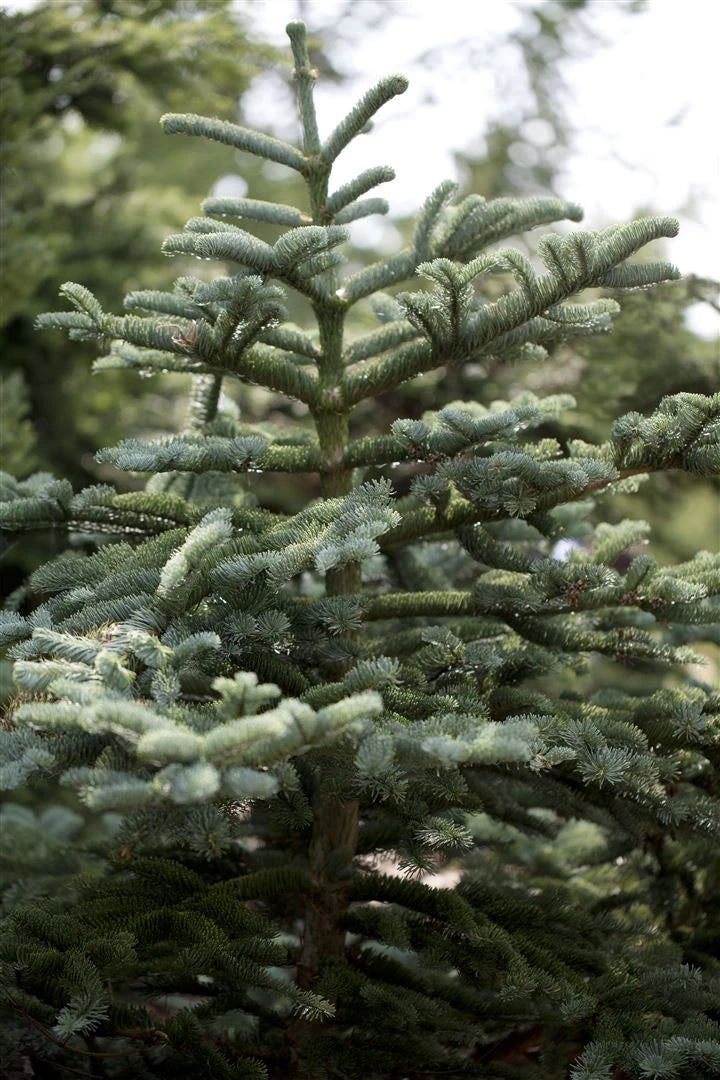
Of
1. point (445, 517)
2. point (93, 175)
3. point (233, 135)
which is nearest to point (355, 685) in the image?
point (445, 517)

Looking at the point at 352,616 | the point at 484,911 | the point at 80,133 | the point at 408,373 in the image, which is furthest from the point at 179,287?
the point at 80,133

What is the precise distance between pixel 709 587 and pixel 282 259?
114 cm

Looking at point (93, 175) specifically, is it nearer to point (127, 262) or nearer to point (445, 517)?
point (127, 262)

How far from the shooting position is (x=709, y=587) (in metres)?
2.21

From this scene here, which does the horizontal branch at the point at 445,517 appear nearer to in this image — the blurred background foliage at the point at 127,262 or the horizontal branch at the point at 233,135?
the blurred background foliage at the point at 127,262

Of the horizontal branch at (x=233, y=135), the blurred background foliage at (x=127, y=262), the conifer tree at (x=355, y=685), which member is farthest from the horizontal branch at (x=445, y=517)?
the horizontal branch at (x=233, y=135)

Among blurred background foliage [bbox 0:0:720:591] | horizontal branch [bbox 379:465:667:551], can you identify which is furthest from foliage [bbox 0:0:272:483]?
horizontal branch [bbox 379:465:667:551]

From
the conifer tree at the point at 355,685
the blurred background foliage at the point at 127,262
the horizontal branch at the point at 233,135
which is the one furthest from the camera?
the blurred background foliage at the point at 127,262

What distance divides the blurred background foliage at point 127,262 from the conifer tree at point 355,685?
1.55 ft

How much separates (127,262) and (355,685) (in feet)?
13.4

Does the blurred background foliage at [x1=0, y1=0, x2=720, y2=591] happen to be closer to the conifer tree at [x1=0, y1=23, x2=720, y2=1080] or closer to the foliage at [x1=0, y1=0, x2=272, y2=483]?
the foliage at [x1=0, y1=0, x2=272, y2=483]

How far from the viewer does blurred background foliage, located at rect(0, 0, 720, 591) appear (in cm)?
382

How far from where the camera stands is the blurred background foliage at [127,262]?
3824 millimetres

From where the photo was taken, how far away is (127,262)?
17.3 feet
